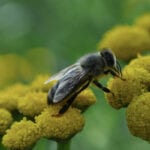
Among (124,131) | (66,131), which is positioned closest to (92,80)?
(66,131)

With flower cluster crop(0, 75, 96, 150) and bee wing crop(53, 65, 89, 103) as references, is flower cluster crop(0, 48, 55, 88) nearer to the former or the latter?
flower cluster crop(0, 75, 96, 150)

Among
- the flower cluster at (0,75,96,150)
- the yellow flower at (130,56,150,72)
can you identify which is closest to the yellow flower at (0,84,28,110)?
the flower cluster at (0,75,96,150)

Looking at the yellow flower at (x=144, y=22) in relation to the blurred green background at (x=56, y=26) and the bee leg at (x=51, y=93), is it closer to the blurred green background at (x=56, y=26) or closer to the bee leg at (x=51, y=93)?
the blurred green background at (x=56, y=26)

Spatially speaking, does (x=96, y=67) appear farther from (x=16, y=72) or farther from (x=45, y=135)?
(x=16, y=72)

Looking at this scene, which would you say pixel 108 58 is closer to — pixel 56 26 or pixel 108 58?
pixel 108 58

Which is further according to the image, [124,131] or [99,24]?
[99,24]

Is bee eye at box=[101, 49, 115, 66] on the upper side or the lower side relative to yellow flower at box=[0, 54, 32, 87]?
lower

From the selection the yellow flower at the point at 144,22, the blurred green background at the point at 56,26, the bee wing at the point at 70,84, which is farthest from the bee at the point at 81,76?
the blurred green background at the point at 56,26
